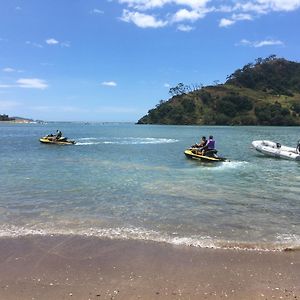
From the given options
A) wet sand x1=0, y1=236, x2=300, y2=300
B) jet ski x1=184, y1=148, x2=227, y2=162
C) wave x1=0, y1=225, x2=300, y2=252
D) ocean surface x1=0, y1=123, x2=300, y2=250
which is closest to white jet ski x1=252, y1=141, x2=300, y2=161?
jet ski x1=184, y1=148, x2=227, y2=162

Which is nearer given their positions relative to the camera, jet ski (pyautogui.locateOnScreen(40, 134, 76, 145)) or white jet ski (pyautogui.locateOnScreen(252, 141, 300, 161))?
white jet ski (pyautogui.locateOnScreen(252, 141, 300, 161))

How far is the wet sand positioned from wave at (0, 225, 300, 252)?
0.39m

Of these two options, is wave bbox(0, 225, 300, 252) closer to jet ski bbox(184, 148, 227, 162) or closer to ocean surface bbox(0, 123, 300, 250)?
ocean surface bbox(0, 123, 300, 250)

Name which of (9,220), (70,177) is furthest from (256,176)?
(9,220)

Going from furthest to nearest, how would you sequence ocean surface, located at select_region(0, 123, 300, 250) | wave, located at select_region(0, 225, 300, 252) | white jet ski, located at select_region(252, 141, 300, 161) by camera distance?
white jet ski, located at select_region(252, 141, 300, 161), ocean surface, located at select_region(0, 123, 300, 250), wave, located at select_region(0, 225, 300, 252)

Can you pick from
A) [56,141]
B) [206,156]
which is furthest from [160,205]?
[56,141]

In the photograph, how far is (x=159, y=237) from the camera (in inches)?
452

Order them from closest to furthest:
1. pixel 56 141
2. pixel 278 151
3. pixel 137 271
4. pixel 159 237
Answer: pixel 137 271 < pixel 159 237 < pixel 278 151 < pixel 56 141

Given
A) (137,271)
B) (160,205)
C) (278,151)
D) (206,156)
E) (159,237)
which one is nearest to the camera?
(137,271)

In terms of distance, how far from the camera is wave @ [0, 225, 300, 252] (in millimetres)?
10570

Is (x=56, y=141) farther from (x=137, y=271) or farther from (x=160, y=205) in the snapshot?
(x=137, y=271)

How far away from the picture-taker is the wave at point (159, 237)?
10.6 meters

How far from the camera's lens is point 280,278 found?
27.0 ft

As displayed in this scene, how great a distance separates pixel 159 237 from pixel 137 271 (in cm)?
278
